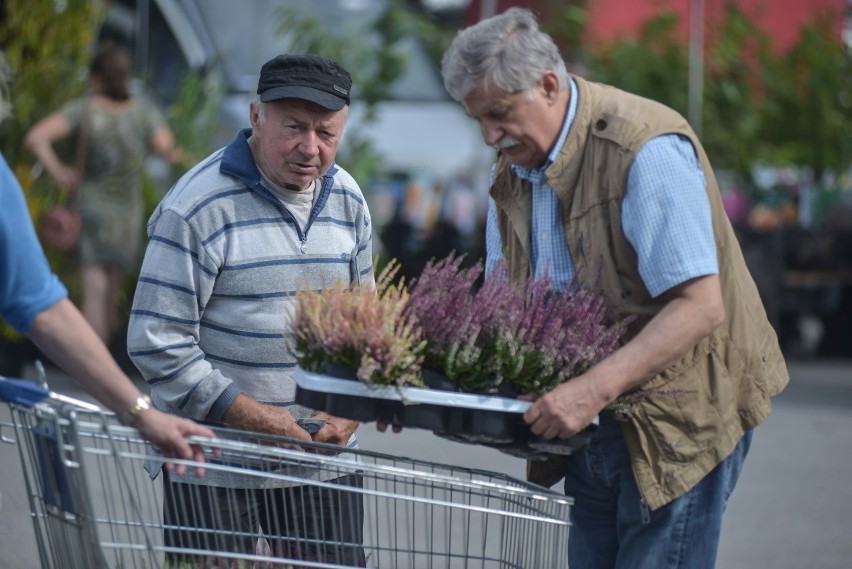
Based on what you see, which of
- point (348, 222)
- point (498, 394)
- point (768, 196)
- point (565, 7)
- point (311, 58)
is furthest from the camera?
point (565, 7)

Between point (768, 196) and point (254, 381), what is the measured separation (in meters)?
12.1

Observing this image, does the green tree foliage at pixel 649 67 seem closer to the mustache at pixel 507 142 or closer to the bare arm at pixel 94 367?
the mustache at pixel 507 142

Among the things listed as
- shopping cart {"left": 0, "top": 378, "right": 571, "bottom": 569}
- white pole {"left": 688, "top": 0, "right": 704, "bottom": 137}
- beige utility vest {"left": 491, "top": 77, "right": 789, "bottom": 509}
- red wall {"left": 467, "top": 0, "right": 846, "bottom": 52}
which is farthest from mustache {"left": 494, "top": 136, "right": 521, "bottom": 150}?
red wall {"left": 467, "top": 0, "right": 846, "bottom": 52}

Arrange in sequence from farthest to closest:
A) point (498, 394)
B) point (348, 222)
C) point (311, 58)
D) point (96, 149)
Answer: point (96, 149) < point (348, 222) < point (311, 58) < point (498, 394)

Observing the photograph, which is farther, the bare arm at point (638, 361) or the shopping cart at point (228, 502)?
the bare arm at point (638, 361)

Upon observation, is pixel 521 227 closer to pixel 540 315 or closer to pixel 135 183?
pixel 540 315

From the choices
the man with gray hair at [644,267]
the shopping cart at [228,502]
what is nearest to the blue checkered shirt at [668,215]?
the man with gray hair at [644,267]

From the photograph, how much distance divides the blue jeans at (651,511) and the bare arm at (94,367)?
1.06 metres

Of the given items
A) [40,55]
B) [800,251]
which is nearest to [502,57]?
[40,55]

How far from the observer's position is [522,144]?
3.14 metres

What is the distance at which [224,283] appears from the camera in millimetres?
3260

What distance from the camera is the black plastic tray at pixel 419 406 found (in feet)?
9.07

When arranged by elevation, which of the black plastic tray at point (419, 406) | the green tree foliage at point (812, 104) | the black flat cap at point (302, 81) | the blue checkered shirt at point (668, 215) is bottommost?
the green tree foliage at point (812, 104)

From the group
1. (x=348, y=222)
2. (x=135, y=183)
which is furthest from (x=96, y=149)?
(x=348, y=222)
